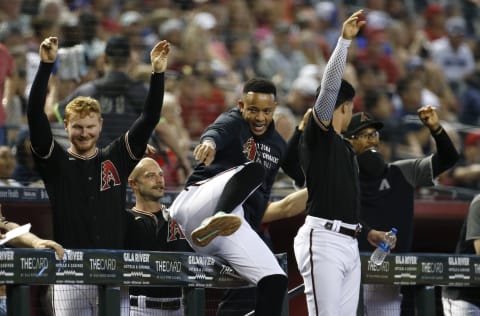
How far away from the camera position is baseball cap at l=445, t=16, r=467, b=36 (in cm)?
1511

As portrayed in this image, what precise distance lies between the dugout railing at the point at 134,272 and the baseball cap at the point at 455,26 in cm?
871

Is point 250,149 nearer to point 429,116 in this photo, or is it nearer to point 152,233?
point 152,233

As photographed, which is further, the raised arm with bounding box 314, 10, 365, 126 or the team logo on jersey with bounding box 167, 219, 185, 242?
the team logo on jersey with bounding box 167, 219, 185, 242

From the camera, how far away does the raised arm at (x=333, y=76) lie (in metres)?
6.12

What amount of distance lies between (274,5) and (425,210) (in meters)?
5.78

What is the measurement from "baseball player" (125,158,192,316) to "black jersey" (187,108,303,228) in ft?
1.87

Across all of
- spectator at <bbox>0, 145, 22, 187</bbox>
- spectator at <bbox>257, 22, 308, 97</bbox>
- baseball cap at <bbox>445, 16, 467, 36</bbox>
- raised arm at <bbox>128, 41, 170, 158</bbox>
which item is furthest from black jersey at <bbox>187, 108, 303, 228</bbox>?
baseball cap at <bbox>445, 16, 467, 36</bbox>

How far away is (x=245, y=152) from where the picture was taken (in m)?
6.79

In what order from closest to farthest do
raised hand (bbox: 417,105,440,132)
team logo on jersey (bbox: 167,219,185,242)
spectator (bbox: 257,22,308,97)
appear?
team logo on jersey (bbox: 167,219,185,242) → raised hand (bbox: 417,105,440,132) → spectator (bbox: 257,22,308,97)

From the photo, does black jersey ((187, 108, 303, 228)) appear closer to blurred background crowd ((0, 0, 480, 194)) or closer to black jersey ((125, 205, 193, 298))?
black jersey ((125, 205, 193, 298))

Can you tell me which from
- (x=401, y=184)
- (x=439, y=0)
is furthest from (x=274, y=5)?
(x=401, y=184)

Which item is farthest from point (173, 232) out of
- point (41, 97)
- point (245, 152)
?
point (41, 97)

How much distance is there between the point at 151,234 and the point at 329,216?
1230 millimetres

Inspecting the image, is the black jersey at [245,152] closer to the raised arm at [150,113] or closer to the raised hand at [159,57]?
the raised arm at [150,113]
